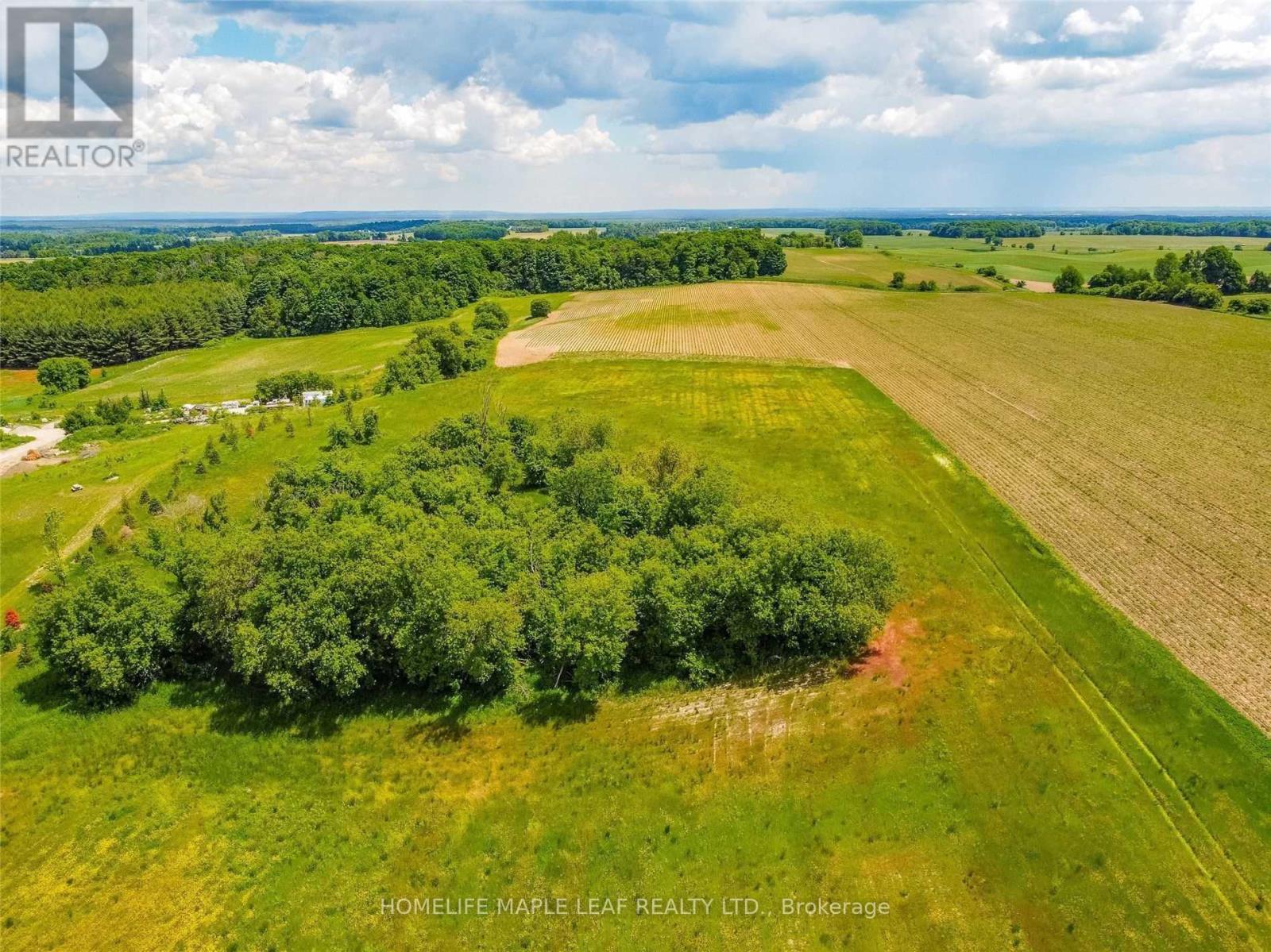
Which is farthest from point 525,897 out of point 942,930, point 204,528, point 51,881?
point 204,528

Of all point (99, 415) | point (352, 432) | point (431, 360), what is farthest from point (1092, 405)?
point (99, 415)

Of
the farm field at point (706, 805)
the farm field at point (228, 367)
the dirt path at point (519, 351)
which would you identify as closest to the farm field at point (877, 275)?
the farm field at point (228, 367)

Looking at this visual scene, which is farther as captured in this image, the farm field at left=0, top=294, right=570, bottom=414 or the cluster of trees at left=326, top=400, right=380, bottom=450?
the farm field at left=0, top=294, right=570, bottom=414

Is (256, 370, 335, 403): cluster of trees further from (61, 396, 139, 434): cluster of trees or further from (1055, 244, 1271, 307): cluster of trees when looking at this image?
(1055, 244, 1271, 307): cluster of trees

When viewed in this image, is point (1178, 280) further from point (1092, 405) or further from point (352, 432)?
point (352, 432)

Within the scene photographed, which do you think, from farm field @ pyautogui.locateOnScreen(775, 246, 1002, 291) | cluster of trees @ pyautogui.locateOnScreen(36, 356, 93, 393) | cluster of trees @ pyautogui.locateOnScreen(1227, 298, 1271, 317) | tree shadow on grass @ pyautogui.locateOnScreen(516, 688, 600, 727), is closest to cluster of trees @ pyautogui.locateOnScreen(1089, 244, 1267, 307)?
cluster of trees @ pyautogui.locateOnScreen(1227, 298, 1271, 317)

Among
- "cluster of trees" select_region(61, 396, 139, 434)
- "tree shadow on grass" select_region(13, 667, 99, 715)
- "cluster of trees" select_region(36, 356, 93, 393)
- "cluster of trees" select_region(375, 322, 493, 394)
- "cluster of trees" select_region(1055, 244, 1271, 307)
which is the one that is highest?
"cluster of trees" select_region(1055, 244, 1271, 307)

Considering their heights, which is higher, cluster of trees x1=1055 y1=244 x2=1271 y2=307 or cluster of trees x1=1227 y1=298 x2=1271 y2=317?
cluster of trees x1=1055 y1=244 x2=1271 y2=307

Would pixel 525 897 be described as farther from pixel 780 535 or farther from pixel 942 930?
pixel 780 535
